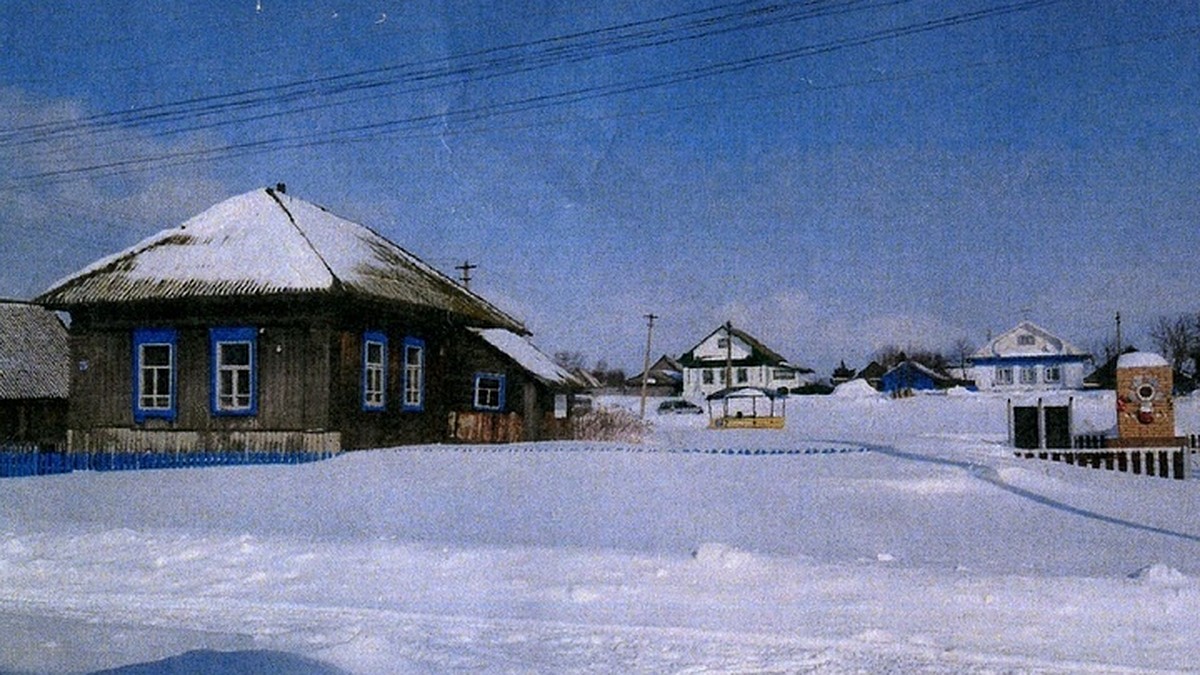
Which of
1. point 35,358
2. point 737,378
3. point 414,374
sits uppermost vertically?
point 35,358

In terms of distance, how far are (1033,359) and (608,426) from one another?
593 inches

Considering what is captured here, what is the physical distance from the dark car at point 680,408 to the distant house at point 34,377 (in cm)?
3033

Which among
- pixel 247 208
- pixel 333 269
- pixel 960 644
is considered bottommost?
pixel 960 644

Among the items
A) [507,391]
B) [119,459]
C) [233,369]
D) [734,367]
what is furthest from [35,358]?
[734,367]

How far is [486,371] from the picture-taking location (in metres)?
24.0

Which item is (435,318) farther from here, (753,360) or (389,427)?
(753,360)

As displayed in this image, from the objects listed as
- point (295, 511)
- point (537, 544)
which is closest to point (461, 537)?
point (537, 544)

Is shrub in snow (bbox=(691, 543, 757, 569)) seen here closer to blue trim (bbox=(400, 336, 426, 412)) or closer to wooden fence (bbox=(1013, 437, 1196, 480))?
wooden fence (bbox=(1013, 437, 1196, 480))

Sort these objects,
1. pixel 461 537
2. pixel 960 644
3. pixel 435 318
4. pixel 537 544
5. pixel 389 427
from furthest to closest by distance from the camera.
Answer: pixel 435 318
pixel 389 427
pixel 461 537
pixel 537 544
pixel 960 644

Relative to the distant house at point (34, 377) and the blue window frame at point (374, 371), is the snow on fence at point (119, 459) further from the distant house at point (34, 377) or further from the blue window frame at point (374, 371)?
the blue window frame at point (374, 371)

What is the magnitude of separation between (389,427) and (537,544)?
1029 centimetres

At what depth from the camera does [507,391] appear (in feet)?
82.4

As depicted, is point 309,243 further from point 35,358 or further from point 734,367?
point 734,367

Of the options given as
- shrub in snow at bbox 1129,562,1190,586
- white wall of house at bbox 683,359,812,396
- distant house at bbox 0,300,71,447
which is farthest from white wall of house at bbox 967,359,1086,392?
distant house at bbox 0,300,71,447
